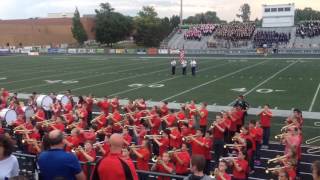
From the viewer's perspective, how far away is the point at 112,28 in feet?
226

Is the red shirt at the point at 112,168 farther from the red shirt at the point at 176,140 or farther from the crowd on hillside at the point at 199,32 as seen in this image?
the crowd on hillside at the point at 199,32

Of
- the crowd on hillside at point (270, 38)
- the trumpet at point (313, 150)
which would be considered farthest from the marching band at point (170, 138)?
the crowd on hillside at point (270, 38)

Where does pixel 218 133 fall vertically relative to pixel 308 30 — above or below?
below

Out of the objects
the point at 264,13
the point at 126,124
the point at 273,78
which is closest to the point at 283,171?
the point at 126,124

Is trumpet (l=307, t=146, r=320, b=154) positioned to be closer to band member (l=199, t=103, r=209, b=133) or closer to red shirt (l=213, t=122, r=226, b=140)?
red shirt (l=213, t=122, r=226, b=140)

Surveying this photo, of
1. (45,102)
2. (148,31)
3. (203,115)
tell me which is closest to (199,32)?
(148,31)

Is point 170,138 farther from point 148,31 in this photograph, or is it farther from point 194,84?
point 148,31

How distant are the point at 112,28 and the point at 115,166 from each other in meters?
66.4

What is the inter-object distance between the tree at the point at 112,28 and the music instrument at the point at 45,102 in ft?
181

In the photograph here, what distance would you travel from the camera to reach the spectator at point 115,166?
12.5 ft

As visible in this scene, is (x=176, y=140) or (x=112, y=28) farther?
(x=112, y=28)

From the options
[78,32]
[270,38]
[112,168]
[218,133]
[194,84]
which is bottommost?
[194,84]

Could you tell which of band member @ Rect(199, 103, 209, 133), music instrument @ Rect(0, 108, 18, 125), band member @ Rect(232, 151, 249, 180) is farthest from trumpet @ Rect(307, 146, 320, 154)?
music instrument @ Rect(0, 108, 18, 125)

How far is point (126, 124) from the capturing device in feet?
36.7
